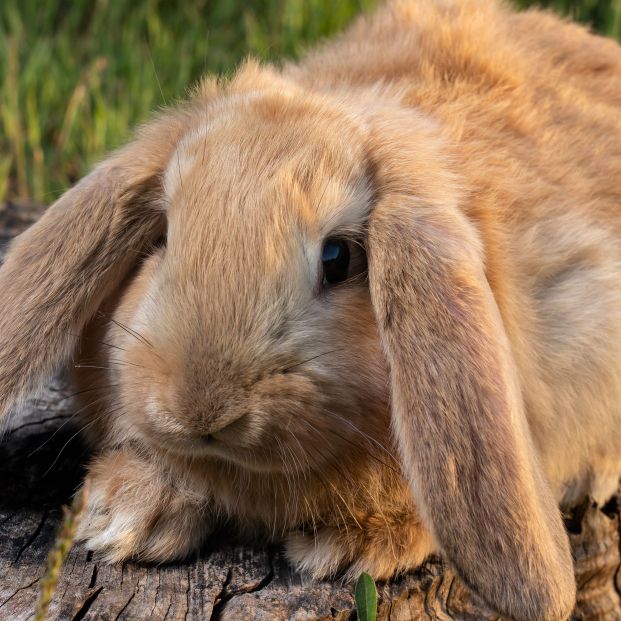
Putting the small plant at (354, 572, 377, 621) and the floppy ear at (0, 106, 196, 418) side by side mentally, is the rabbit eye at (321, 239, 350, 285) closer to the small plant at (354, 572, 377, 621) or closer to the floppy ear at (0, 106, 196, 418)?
the floppy ear at (0, 106, 196, 418)

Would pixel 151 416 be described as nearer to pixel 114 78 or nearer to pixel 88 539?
pixel 88 539

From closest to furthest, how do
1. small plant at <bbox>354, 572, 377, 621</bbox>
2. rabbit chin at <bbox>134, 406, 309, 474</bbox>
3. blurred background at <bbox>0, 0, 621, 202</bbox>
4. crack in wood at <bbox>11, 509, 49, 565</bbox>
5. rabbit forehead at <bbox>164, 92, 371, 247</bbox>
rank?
rabbit chin at <bbox>134, 406, 309, 474</bbox>, rabbit forehead at <bbox>164, 92, 371, 247</bbox>, small plant at <bbox>354, 572, 377, 621</bbox>, crack in wood at <bbox>11, 509, 49, 565</bbox>, blurred background at <bbox>0, 0, 621, 202</bbox>

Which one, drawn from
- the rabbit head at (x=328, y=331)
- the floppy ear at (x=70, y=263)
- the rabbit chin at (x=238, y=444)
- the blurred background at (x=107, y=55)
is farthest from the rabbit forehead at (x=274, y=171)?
the blurred background at (x=107, y=55)

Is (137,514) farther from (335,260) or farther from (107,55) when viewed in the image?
(107,55)

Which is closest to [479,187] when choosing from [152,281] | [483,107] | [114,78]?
[483,107]

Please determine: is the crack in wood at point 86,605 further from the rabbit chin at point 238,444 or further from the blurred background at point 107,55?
the blurred background at point 107,55

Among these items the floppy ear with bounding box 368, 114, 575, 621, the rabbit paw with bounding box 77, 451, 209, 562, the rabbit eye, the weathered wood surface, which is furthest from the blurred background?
the floppy ear with bounding box 368, 114, 575, 621
